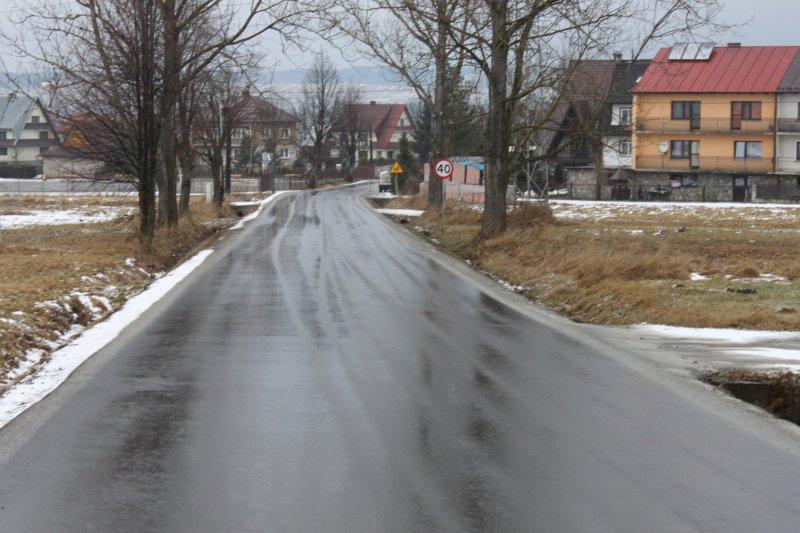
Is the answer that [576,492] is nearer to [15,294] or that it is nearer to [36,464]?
[36,464]

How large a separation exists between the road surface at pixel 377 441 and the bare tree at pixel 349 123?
113673mm

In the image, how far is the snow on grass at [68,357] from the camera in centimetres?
945

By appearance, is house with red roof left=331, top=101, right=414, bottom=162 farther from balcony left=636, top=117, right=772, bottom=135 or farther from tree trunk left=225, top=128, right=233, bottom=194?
balcony left=636, top=117, right=772, bottom=135

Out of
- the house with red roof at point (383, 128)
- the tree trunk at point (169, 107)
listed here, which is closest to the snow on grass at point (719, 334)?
the tree trunk at point (169, 107)

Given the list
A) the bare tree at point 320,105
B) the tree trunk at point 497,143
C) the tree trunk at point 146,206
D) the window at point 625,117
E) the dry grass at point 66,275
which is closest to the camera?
the dry grass at point 66,275

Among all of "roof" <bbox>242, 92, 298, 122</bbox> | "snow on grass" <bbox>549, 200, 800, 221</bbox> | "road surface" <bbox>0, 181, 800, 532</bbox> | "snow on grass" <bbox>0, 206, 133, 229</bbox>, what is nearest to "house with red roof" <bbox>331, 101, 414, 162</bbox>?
"roof" <bbox>242, 92, 298, 122</bbox>

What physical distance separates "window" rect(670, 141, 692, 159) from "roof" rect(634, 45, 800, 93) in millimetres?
3633

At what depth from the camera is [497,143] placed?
2855cm

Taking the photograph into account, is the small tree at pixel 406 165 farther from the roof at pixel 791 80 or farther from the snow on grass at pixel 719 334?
the snow on grass at pixel 719 334

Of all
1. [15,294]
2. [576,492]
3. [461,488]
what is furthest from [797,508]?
[15,294]

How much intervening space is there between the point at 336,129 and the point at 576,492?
416ft

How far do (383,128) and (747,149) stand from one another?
9553cm

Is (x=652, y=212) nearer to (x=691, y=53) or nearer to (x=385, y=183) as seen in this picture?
(x=691, y=53)

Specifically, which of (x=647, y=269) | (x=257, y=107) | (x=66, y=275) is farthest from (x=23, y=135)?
(x=647, y=269)
